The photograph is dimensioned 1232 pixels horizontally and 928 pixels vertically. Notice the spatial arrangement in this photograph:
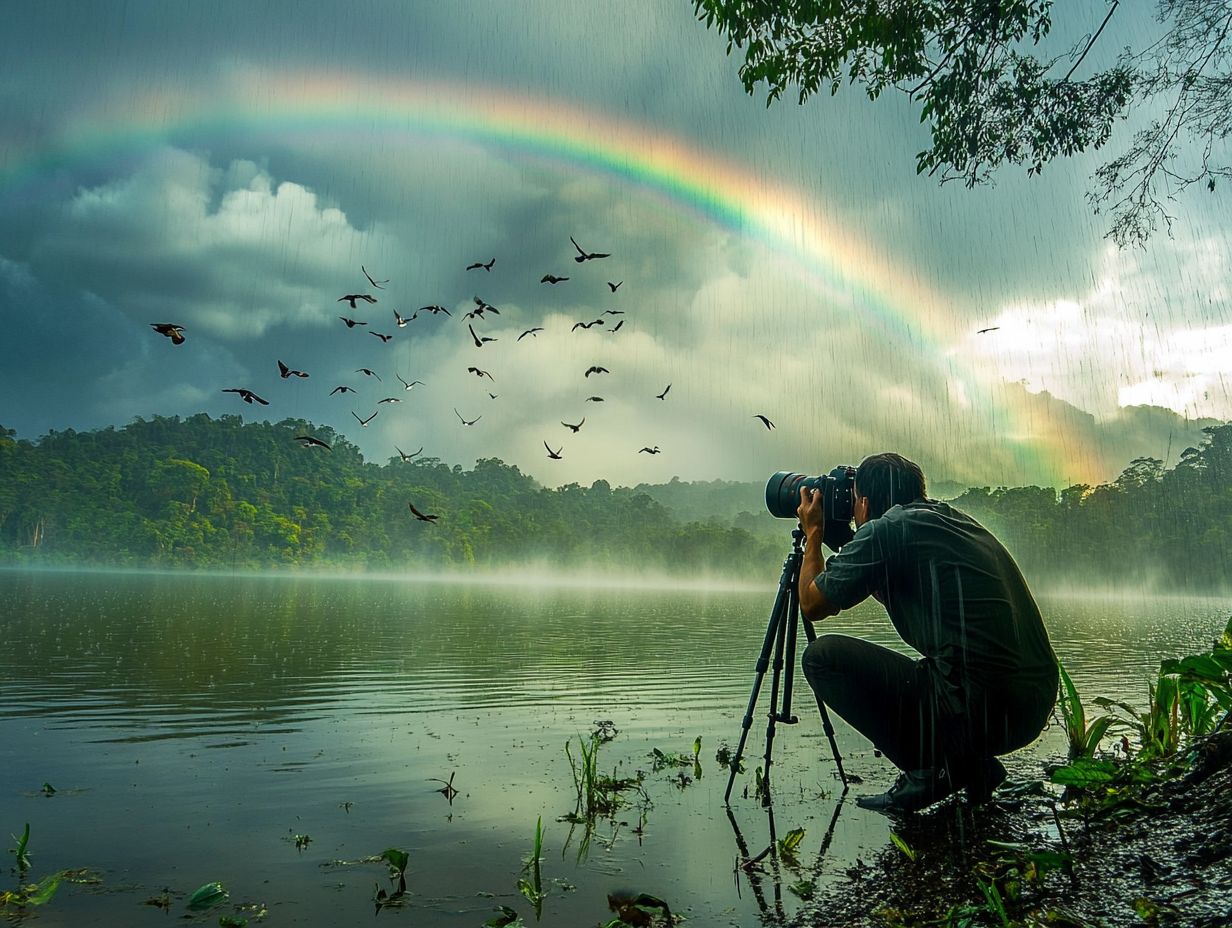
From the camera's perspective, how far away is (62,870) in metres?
2.94

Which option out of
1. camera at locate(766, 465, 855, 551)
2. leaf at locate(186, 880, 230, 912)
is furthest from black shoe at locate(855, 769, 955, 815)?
leaf at locate(186, 880, 230, 912)

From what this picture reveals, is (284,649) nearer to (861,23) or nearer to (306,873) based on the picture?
(306,873)

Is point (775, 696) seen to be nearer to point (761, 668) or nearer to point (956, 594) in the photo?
point (761, 668)

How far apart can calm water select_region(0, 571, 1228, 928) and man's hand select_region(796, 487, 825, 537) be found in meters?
1.35

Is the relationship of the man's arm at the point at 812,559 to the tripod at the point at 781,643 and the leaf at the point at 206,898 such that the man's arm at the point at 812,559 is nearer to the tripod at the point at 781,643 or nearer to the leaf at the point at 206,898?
the tripod at the point at 781,643

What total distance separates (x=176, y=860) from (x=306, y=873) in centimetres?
62

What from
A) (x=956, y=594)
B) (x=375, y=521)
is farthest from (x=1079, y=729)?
(x=375, y=521)

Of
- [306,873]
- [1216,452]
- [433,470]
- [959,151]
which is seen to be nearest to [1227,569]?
[1216,452]

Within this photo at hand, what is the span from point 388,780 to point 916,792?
302 centimetres

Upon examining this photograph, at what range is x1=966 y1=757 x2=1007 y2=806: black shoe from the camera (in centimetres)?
339

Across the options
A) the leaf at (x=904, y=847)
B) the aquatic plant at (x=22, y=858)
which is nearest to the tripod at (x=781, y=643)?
the leaf at (x=904, y=847)

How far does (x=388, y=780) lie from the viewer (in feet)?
15.3

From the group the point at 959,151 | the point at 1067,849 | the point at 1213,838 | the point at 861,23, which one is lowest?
the point at 1067,849

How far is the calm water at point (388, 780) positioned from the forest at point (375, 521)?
7414 cm
